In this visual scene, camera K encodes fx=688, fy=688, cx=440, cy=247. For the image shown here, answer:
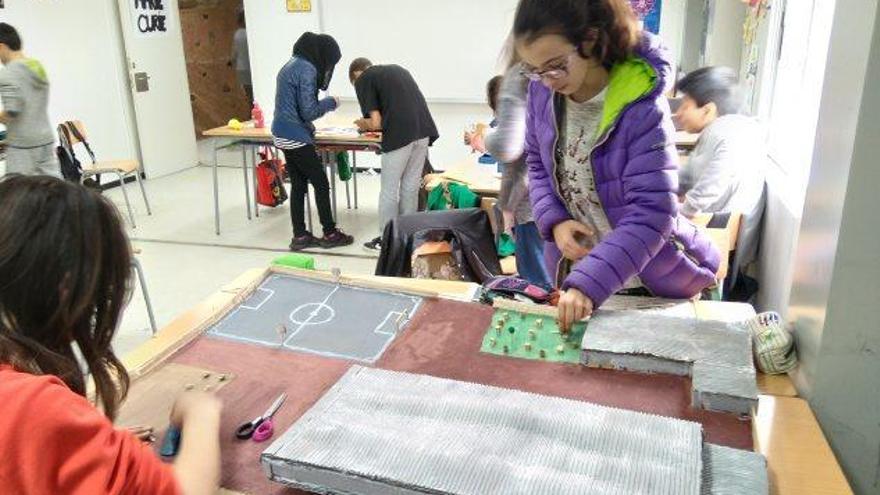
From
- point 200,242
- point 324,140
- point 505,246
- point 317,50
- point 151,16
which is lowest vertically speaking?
point 200,242

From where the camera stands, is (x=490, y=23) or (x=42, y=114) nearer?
(x=42, y=114)

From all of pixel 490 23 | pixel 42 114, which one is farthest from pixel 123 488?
pixel 490 23

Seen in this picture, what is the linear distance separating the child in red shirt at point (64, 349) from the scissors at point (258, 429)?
0.20ft

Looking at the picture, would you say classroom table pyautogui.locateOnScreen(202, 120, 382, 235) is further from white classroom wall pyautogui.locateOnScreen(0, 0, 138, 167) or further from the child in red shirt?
the child in red shirt

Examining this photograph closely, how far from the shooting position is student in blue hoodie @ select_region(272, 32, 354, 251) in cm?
425

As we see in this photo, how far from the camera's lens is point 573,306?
1.19m

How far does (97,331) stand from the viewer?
0.86m

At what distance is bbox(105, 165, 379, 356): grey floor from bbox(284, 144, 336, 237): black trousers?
0.23 metres

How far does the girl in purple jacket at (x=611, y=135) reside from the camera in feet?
3.95

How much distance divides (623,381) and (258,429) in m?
0.56

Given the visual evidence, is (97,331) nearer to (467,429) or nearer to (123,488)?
(123,488)

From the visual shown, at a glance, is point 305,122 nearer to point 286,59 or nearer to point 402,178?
point 402,178

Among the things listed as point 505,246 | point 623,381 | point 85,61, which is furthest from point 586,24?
point 85,61

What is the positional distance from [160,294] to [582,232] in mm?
3063
